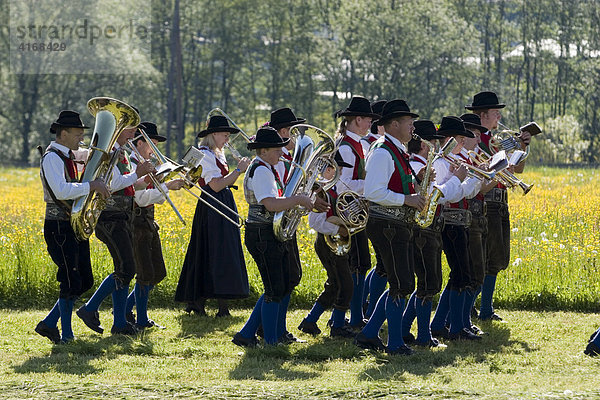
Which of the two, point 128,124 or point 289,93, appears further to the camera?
point 289,93

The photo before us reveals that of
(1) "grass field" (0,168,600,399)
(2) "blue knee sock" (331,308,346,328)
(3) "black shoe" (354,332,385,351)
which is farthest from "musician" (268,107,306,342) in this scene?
(3) "black shoe" (354,332,385,351)

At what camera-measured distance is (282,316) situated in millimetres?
9320

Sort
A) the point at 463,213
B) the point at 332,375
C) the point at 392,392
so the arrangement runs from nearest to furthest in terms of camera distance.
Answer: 1. the point at 392,392
2. the point at 332,375
3. the point at 463,213

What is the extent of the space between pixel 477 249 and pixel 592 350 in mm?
1577

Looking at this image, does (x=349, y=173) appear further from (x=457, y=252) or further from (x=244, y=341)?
(x=244, y=341)

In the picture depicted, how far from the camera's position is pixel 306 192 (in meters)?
8.59

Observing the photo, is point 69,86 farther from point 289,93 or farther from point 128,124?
point 128,124

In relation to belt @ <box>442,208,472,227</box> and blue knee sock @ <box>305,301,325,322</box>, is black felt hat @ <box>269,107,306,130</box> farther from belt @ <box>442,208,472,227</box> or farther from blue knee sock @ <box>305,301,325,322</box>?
blue knee sock @ <box>305,301,325,322</box>

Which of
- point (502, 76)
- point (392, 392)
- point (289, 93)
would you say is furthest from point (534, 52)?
point (392, 392)

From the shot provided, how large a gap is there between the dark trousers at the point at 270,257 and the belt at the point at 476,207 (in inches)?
78.5

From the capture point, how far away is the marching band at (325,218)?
8602 mm

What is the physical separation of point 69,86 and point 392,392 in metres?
51.0

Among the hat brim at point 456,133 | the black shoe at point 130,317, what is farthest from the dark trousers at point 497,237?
the black shoe at point 130,317

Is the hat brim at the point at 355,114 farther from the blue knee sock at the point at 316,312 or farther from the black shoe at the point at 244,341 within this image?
the black shoe at the point at 244,341
